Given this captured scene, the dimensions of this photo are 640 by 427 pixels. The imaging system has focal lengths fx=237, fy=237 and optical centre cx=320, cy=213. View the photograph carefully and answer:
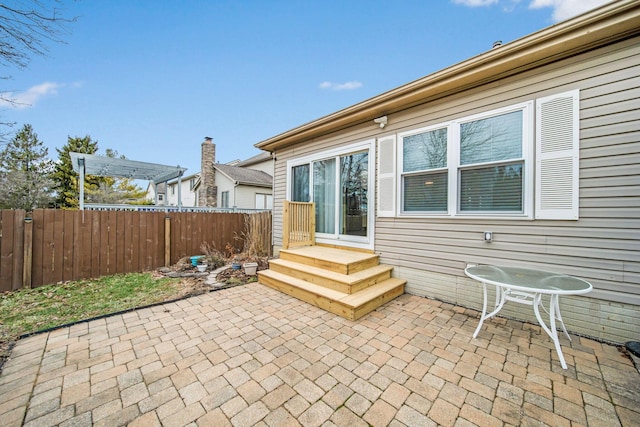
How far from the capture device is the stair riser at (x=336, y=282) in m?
3.25

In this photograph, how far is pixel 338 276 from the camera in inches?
137

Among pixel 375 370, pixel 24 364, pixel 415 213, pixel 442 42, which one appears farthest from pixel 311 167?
pixel 442 42

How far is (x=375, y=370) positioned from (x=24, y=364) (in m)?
2.97

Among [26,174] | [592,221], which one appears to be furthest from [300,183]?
[26,174]

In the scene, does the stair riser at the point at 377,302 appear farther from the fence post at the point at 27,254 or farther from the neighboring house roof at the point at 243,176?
the neighboring house roof at the point at 243,176

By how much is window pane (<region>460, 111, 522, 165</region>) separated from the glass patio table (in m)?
1.40

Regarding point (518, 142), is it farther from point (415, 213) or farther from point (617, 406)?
point (617, 406)

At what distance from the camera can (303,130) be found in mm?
5102

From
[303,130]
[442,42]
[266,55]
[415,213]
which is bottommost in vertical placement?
[415,213]

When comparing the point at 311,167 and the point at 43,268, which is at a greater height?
the point at 311,167

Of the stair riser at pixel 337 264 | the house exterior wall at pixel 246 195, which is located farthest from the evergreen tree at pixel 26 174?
the stair riser at pixel 337 264

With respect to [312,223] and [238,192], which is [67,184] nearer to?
[238,192]

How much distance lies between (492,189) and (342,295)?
241cm

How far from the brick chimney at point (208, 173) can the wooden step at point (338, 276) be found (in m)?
11.6
